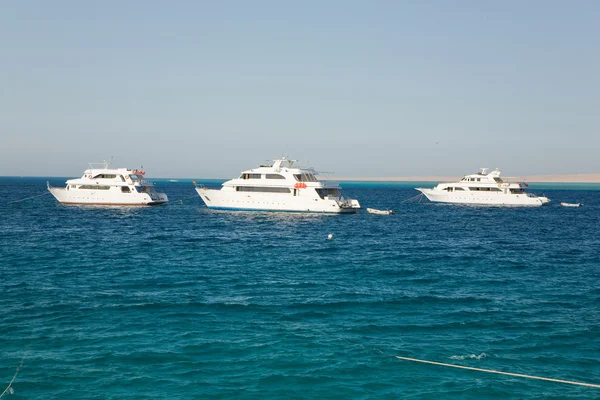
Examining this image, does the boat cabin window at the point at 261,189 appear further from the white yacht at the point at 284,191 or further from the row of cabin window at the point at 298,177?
the row of cabin window at the point at 298,177

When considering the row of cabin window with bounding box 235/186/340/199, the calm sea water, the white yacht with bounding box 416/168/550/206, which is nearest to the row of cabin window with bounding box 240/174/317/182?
the row of cabin window with bounding box 235/186/340/199

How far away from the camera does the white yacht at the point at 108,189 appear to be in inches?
2891

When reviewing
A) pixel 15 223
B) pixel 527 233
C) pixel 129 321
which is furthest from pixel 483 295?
pixel 15 223

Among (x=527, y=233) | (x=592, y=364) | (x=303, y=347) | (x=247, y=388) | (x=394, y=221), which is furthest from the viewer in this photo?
(x=394, y=221)

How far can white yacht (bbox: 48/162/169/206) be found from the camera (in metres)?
73.4

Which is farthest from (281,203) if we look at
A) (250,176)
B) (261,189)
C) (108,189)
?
(108,189)

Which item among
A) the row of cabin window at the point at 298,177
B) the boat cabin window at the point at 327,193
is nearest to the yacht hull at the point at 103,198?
the row of cabin window at the point at 298,177

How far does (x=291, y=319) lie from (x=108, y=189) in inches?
2413

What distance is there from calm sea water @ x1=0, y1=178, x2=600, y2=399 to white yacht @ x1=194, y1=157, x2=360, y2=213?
83.4 ft

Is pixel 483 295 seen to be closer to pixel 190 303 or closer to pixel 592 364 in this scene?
pixel 592 364

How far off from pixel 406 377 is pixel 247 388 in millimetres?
4277

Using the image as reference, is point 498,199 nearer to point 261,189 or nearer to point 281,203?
point 281,203

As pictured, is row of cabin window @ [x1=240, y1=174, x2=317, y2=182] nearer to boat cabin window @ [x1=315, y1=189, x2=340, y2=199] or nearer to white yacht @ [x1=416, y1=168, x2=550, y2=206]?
boat cabin window @ [x1=315, y1=189, x2=340, y2=199]

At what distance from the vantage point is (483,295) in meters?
23.2
